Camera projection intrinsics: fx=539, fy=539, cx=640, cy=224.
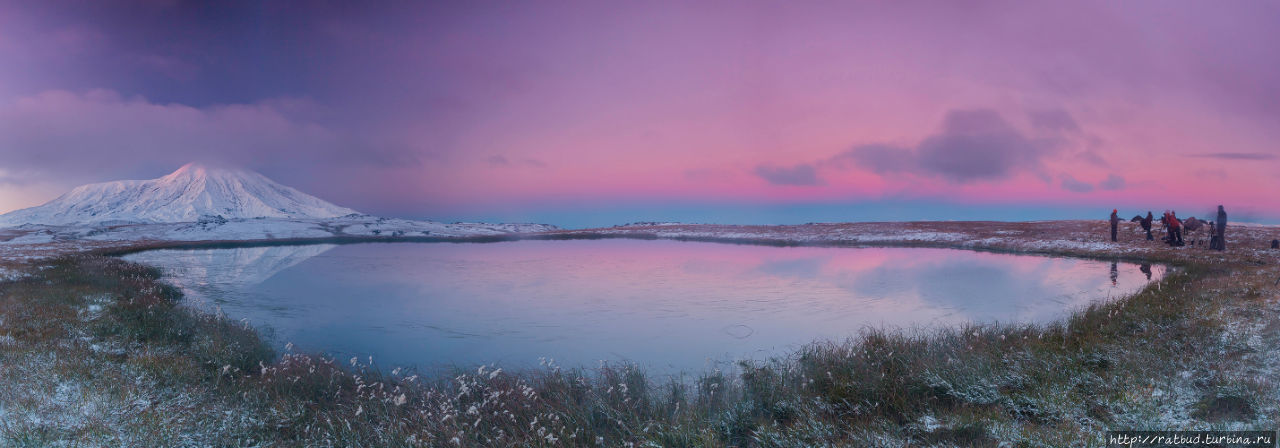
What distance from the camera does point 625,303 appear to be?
1827 centimetres

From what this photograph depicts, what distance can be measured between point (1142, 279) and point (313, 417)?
2706cm

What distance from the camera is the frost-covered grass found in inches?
241

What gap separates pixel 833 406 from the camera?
7.15 metres

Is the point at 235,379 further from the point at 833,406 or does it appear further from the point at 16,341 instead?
the point at 833,406

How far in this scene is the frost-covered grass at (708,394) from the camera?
612 centimetres

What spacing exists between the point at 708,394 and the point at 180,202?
187330 mm

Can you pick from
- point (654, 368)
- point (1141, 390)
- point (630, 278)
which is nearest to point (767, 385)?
point (654, 368)

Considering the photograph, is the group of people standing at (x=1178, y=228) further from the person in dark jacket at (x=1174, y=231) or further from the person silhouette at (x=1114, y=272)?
the person silhouette at (x=1114, y=272)

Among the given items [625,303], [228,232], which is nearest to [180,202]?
[228,232]

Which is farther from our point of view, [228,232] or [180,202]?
[180,202]

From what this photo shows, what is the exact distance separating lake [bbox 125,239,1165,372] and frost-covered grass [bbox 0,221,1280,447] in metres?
1.92

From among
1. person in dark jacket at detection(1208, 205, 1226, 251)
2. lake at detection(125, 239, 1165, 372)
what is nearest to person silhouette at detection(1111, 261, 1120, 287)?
lake at detection(125, 239, 1165, 372)

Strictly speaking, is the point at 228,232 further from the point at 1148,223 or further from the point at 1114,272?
the point at 1148,223

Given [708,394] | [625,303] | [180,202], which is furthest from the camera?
[180,202]
